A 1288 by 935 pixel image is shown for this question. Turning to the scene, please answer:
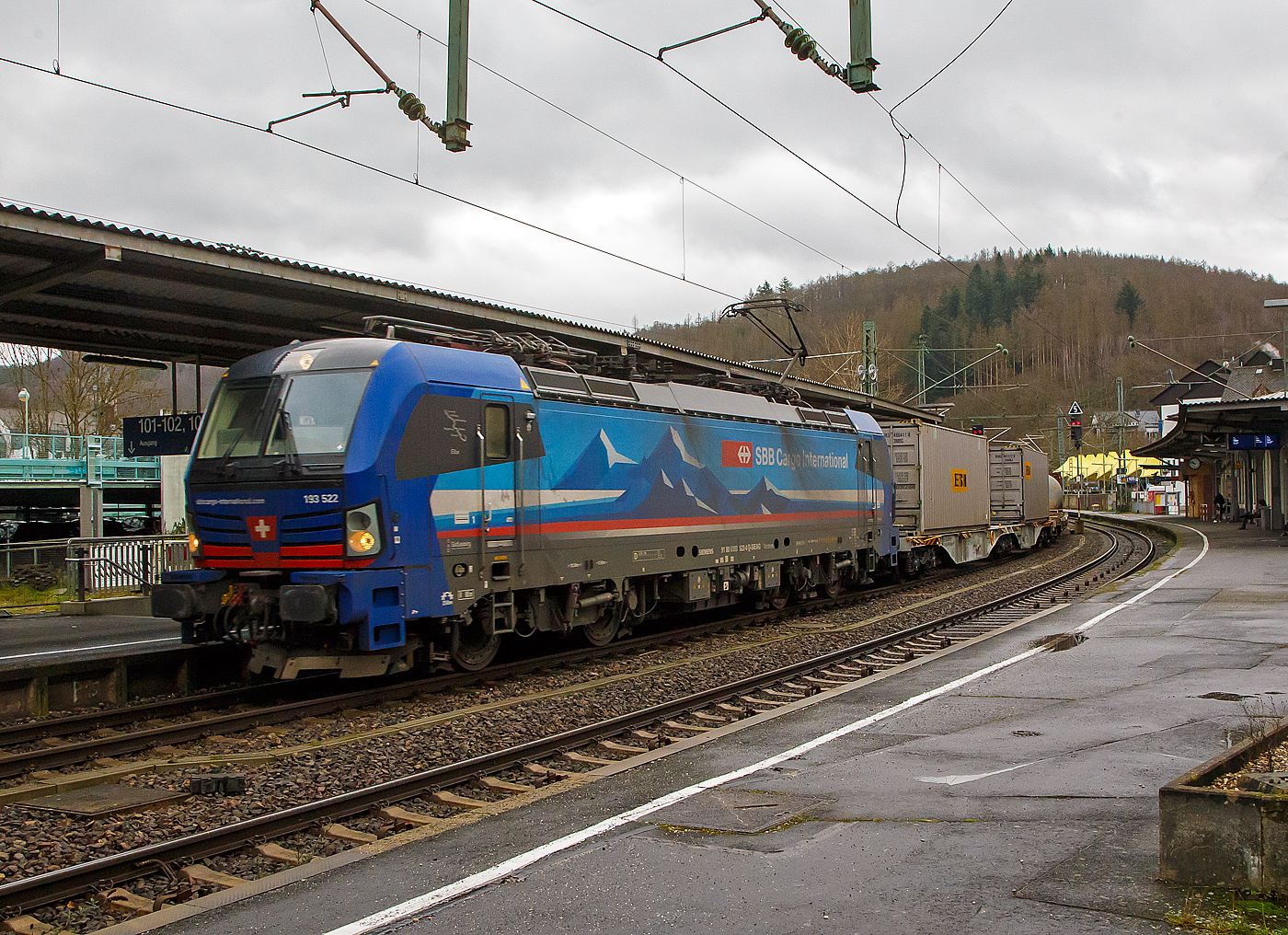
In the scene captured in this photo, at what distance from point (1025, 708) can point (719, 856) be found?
494cm

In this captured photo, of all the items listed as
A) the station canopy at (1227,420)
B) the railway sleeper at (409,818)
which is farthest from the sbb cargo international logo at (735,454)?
the station canopy at (1227,420)

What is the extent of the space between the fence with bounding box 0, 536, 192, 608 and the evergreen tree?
90957mm

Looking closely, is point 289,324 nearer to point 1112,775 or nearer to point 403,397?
point 403,397

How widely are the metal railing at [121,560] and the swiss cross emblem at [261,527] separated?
10.4 meters

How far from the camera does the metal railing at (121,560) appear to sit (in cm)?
1961

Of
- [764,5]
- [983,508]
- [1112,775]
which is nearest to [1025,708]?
[1112,775]

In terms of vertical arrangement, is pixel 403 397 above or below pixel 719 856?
above

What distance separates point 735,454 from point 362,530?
287 inches

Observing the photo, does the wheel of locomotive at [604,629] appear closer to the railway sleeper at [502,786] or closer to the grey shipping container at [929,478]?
the railway sleeper at [502,786]

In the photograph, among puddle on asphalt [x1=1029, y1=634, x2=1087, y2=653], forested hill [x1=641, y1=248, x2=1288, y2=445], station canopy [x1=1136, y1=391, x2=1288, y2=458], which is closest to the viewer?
puddle on asphalt [x1=1029, y1=634, x2=1087, y2=653]

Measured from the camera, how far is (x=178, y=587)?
10.4 meters

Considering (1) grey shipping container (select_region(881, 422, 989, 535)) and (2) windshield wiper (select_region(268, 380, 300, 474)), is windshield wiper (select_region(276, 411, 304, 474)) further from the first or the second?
(1) grey shipping container (select_region(881, 422, 989, 535))

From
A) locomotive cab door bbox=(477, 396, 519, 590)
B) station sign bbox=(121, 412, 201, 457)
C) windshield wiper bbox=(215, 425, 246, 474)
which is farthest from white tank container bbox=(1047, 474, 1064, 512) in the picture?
windshield wiper bbox=(215, 425, 246, 474)

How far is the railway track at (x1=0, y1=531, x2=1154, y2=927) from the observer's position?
5.62 meters
